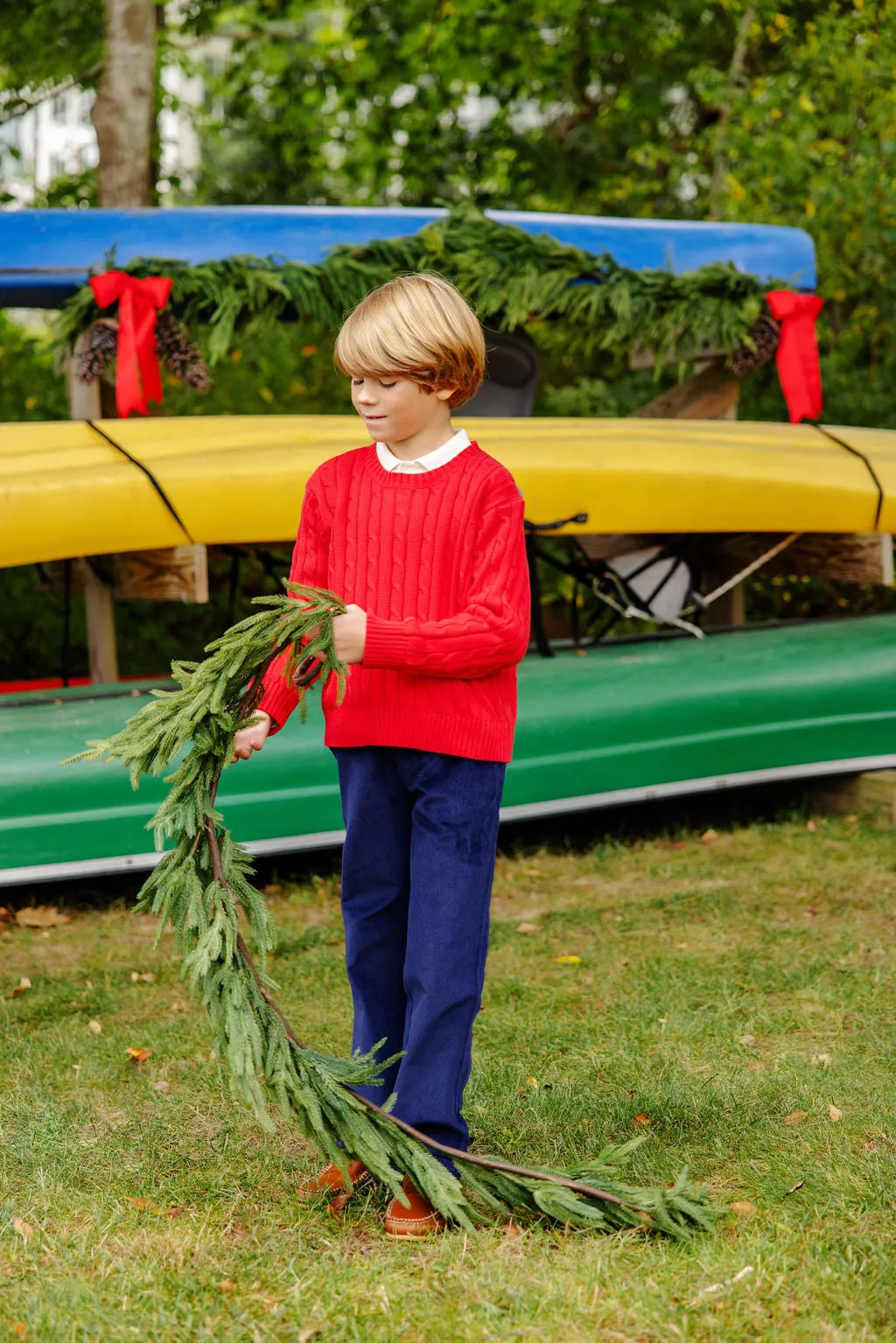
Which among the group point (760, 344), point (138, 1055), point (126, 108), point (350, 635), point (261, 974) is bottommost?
point (138, 1055)

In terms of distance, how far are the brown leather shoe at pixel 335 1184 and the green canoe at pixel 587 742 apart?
2232mm

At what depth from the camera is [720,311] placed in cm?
639

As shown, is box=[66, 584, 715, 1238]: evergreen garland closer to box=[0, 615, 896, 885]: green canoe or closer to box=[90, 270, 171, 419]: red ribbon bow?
box=[0, 615, 896, 885]: green canoe

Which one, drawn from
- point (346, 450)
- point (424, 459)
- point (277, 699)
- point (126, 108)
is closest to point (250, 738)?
point (277, 699)

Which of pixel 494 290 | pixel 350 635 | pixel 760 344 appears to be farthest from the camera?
pixel 760 344

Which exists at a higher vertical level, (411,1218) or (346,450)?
(346,450)

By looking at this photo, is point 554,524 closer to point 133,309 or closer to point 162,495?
point 162,495

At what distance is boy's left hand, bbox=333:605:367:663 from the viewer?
2342 mm

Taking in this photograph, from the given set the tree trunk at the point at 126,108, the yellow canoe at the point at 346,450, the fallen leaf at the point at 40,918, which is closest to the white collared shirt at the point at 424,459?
the yellow canoe at the point at 346,450

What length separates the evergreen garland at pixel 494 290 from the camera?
5.70m

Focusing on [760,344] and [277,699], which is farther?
[760,344]

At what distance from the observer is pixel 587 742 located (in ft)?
18.1

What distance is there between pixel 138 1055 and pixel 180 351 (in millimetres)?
3105

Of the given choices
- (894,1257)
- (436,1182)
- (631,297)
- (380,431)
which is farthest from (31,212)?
(894,1257)
